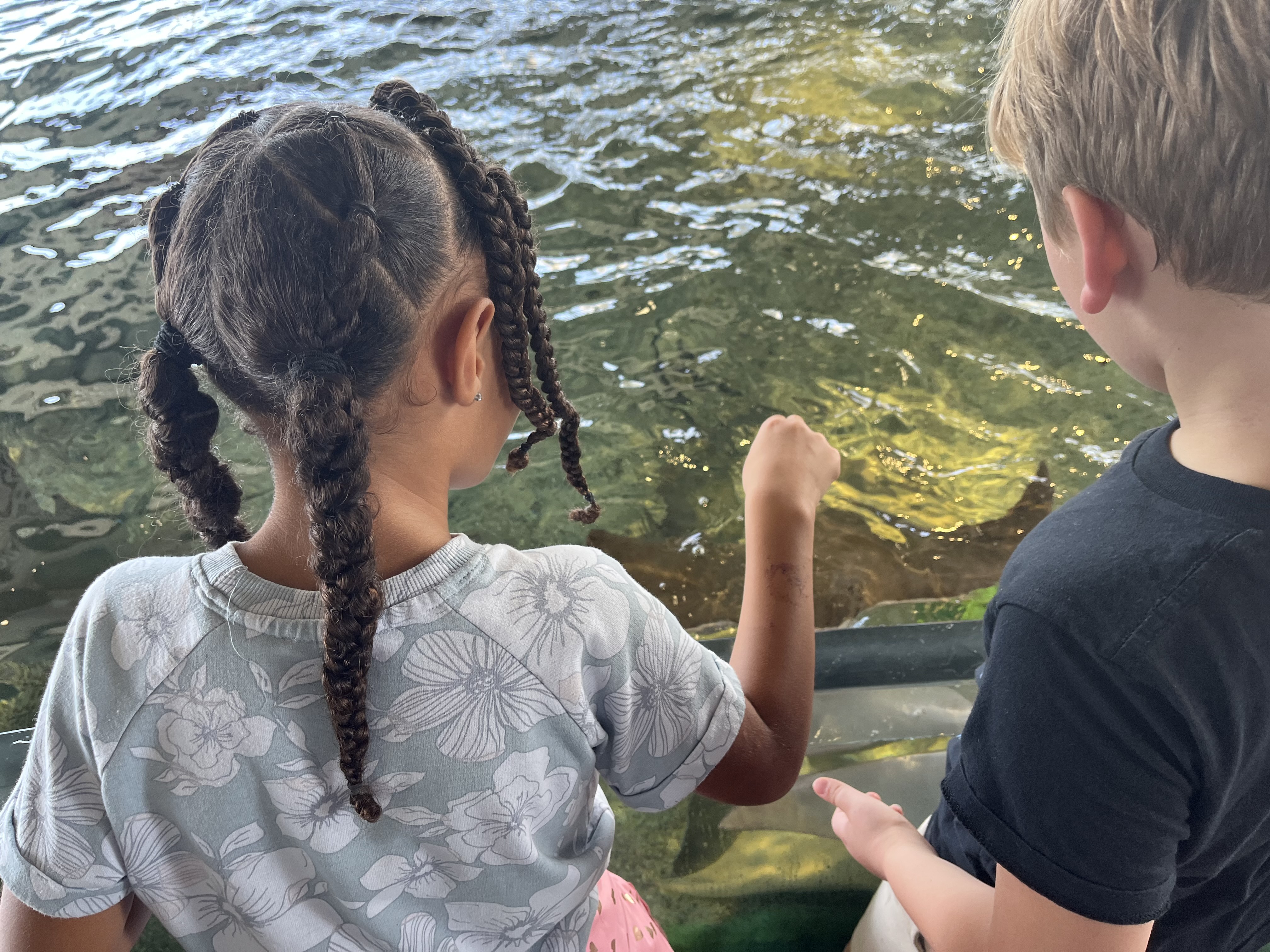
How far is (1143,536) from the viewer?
0.68 m

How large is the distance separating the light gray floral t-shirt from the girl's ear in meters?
0.14

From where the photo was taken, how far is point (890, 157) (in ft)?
9.75

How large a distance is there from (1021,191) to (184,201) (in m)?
2.64

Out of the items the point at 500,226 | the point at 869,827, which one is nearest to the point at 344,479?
the point at 500,226

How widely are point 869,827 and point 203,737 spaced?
0.78 m

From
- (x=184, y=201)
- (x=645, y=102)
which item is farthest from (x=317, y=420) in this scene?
(x=645, y=102)

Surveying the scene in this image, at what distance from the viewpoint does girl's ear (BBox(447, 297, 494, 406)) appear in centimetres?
84

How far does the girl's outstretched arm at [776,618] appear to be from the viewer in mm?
953

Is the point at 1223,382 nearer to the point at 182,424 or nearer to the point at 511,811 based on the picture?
the point at 511,811

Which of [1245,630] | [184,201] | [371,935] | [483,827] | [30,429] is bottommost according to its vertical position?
[30,429]

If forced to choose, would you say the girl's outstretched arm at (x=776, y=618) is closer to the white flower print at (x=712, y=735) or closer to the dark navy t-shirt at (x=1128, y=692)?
the white flower print at (x=712, y=735)

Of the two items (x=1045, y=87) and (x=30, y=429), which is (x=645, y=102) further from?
(x=1045, y=87)

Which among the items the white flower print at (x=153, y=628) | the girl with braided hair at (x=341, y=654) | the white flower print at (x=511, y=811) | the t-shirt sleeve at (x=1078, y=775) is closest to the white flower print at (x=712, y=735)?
the girl with braided hair at (x=341, y=654)

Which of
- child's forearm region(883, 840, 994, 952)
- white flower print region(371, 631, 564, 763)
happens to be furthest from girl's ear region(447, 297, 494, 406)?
child's forearm region(883, 840, 994, 952)
